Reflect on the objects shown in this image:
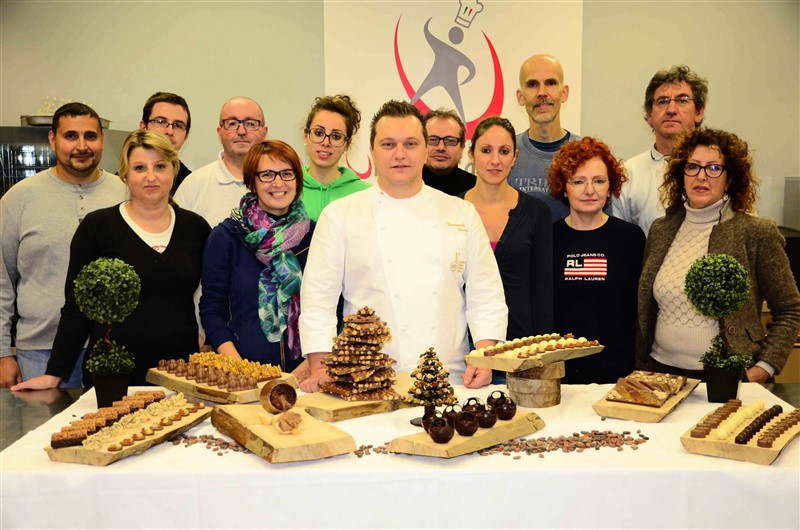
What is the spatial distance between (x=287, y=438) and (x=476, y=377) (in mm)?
947

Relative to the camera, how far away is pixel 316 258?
310 cm

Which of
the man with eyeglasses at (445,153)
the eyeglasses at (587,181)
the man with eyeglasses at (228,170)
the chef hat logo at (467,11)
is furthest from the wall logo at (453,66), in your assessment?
the eyeglasses at (587,181)

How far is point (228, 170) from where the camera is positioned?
4.25m

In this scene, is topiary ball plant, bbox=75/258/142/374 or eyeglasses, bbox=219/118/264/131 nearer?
topiary ball plant, bbox=75/258/142/374

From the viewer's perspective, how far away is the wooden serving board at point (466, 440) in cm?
214

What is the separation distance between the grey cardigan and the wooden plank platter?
981 mm

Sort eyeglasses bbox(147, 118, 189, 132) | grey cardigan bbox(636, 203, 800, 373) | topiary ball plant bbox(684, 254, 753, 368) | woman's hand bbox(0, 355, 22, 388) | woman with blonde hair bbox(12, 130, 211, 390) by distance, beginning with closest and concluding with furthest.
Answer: topiary ball plant bbox(684, 254, 753, 368), grey cardigan bbox(636, 203, 800, 373), woman with blonde hair bbox(12, 130, 211, 390), woman's hand bbox(0, 355, 22, 388), eyeglasses bbox(147, 118, 189, 132)

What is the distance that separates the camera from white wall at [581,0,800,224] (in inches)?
243

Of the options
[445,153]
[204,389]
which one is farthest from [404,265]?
[445,153]

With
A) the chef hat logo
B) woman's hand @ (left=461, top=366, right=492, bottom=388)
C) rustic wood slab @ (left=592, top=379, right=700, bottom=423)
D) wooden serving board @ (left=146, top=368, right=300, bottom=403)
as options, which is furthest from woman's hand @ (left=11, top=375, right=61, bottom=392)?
the chef hat logo

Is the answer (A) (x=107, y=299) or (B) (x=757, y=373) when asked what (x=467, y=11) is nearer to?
(B) (x=757, y=373)

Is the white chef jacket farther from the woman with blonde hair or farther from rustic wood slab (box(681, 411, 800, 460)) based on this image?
rustic wood slab (box(681, 411, 800, 460))

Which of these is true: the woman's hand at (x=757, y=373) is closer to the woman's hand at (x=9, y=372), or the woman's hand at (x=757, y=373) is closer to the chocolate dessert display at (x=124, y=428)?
the chocolate dessert display at (x=124, y=428)

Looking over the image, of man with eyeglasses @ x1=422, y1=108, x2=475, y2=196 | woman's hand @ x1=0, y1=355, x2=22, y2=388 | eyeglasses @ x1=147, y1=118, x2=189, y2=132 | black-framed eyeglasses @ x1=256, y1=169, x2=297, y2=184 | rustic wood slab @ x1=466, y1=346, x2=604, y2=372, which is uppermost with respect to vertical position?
eyeglasses @ x1=147, y1=118, x2=189, y2=132
